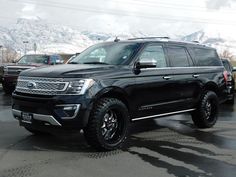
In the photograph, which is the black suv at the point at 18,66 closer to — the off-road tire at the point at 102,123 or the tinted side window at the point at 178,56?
the tinted side window at the point at 178,56

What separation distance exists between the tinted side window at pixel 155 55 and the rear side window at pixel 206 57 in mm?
1269

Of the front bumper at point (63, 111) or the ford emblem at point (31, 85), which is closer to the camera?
the front bumper at point (63, 111)

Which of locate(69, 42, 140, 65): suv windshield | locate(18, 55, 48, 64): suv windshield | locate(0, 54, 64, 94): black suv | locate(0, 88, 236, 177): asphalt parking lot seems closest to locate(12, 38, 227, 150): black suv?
locate(69, 42, 140, 65): suv windshield

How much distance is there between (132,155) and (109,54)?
6.77 feet

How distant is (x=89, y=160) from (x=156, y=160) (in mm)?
971

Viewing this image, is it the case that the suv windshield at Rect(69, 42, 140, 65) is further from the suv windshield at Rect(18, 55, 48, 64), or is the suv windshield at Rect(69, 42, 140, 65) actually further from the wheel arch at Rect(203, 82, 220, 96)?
the suv windshield at Rect(18, 55, 48, 64)

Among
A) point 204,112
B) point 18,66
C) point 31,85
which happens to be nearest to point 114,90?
point 31,85

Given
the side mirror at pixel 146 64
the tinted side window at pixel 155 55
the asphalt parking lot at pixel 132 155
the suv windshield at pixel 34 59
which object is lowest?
the asphalt parking lot at pixel 132 155

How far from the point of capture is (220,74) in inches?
376

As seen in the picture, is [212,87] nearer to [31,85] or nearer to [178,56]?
[178,56]

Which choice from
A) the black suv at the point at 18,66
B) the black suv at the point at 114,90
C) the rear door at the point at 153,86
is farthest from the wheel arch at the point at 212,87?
the black suv at the point at 18,66

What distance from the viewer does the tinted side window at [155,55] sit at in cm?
759

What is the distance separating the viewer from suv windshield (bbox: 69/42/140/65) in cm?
740

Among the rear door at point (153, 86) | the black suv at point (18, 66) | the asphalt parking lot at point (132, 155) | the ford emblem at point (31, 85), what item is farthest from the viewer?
the black suv at point (18, 66)
